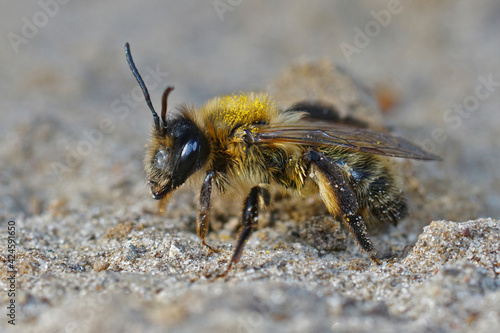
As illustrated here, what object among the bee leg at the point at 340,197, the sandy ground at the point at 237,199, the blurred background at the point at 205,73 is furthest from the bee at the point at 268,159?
the blurred background at the point at 205,73

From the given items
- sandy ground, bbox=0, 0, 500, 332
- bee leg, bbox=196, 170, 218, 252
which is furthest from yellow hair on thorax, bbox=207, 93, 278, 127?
sandy ground, bbox=0, 0, 500, 332

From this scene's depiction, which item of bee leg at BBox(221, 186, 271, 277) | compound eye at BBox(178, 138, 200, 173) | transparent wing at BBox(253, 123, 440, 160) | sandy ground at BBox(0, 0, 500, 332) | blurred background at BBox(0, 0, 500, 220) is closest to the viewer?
sandy ground at BBox(0, 0, 500, 332)

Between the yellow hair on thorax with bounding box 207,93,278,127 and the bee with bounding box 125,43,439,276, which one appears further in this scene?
the yellow hair on thorax with bounding box 207,93,278,127

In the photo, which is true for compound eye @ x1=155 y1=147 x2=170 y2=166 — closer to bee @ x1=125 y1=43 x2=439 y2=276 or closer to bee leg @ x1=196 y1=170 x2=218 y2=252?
bee @ x1=125 y1=43 x2=439 y2=276

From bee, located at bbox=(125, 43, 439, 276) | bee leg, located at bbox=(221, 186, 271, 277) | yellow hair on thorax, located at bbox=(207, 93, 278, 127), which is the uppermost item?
yellow hair on thorax, located at bbox=(207, 93, 278, 127)

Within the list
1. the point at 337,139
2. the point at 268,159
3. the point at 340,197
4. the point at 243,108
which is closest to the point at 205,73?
the point at 243,108

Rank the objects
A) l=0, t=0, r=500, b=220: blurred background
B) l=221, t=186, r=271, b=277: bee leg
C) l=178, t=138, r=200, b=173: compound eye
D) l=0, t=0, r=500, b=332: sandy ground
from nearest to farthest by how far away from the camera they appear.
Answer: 1. l=0, t=0, r=500, b=332: sandy ground
2. l=221, t=186, r=271, b=277: bee leg
3. l=178, t=138, r=200, b=173: compound eye
4. l=0, t=0, r=500, b=220: blurred background

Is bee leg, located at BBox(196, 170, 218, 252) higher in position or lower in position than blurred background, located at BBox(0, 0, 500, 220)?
lower
